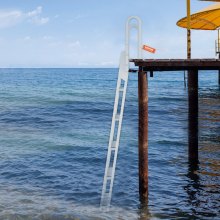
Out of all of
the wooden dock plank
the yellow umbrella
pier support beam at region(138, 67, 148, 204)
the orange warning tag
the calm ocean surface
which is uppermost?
the yellow umbrella

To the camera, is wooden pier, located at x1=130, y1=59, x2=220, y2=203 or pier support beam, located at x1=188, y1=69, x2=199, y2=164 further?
pier support beam, located at x1=188, y1=69, x2=199, y2=164

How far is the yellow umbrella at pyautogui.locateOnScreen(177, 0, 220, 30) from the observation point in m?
23.4

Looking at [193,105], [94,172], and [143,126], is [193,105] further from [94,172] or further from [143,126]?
[94,172]

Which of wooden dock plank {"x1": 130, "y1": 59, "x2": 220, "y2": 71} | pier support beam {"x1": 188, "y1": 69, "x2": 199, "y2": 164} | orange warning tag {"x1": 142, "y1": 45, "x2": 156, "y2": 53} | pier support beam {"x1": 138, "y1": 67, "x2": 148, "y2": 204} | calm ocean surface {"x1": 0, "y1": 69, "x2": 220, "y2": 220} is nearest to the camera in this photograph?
orange warning tag {"x1": 142, "y1": 45, "x2": 156, "y2": 53}

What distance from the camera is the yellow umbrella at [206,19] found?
76.8 feet

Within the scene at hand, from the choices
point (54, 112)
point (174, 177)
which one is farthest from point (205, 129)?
point (54, 112)

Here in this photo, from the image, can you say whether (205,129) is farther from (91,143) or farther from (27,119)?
(27,119)

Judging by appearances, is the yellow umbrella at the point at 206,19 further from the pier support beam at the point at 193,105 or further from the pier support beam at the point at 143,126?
the pier support beam at the point at 143,126

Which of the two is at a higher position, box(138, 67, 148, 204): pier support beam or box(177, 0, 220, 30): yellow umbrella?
box(177, 0, 220, 30): yellow umbrella

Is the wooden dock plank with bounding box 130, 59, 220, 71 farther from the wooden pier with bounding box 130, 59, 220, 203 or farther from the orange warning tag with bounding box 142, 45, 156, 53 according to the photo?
the orange warning tag with bounding box 142, 45, 156, 53

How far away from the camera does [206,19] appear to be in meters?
24.6

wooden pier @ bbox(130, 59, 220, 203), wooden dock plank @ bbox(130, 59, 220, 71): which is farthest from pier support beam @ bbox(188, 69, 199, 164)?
wooden dock plank @ bbox(130, 59, 220, 71)

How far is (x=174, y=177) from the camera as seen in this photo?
1888 cm

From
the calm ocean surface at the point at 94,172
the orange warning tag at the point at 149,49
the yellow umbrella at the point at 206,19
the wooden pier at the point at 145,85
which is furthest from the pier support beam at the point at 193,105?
the orange warning tag at the point at 149,49
